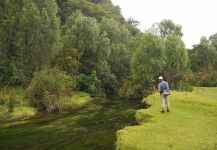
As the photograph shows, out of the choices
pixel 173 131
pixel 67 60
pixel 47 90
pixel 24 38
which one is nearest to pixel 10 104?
pixel 47 90

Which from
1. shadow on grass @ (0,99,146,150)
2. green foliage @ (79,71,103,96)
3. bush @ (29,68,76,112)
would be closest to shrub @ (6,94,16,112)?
shadow on grass @ (0,99,146,150)

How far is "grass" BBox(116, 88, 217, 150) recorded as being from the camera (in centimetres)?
1697

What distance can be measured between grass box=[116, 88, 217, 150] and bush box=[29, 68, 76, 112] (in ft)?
60.8

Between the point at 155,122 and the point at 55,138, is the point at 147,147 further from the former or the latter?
the point at 55,138

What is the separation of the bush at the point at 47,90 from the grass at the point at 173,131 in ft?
60.8

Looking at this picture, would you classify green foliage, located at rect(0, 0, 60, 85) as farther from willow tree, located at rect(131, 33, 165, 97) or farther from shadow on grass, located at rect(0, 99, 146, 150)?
willow tree, located at rect(131, 33, 165, 97)

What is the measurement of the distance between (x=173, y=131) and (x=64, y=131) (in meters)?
11.6

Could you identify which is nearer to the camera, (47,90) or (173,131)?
(173,131)

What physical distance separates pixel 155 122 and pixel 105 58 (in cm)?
4744

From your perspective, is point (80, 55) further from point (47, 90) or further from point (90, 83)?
point (47, 90)

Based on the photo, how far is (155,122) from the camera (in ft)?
76.0

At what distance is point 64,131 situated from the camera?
2845 centimetres

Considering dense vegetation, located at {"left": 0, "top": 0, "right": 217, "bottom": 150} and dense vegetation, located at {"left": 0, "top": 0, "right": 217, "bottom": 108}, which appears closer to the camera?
dense vegetation, located at {"left": 0, "top": 0, "right": 217, "bottom": 150}

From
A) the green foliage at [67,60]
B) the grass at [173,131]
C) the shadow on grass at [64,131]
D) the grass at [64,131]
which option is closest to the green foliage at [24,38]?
the green foliage at [67,60]
